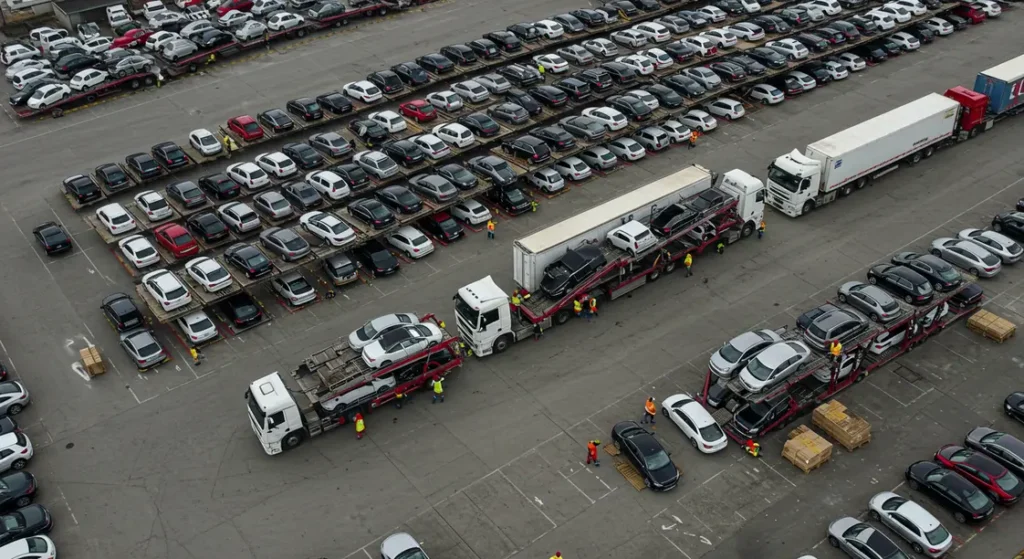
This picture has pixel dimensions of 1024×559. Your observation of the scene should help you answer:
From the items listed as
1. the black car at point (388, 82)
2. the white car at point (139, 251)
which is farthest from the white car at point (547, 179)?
the white car at point (139, 251)

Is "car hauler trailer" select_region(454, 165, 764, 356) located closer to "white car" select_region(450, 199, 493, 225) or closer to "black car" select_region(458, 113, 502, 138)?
"white car" select_region(450, 199, 493, 225)

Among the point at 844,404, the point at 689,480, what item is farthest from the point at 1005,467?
the point at 689,480

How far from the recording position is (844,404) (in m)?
38.5

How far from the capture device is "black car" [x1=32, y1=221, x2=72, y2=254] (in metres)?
49.0

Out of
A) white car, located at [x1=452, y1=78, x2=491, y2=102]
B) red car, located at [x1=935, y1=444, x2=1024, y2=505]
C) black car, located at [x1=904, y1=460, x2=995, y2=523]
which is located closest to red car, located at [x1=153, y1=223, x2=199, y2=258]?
white car, located at [x1=452, y1=78, x2=491, y2=102]

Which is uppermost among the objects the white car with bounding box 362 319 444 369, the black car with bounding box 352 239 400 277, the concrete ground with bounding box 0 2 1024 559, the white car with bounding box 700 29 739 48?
the white car with bounding box 700 29 739 48

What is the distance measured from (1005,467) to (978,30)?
168 ft

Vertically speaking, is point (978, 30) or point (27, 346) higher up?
point (978, 30)

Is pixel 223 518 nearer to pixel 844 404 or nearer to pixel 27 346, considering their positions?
pixel 27 346

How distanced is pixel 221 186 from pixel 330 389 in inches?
776

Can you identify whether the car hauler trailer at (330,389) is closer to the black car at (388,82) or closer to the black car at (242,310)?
the black car at (242,310)

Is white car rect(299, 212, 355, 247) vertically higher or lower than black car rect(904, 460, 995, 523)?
higher

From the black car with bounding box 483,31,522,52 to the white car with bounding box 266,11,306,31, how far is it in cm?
1680

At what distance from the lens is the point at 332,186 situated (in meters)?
50.5
